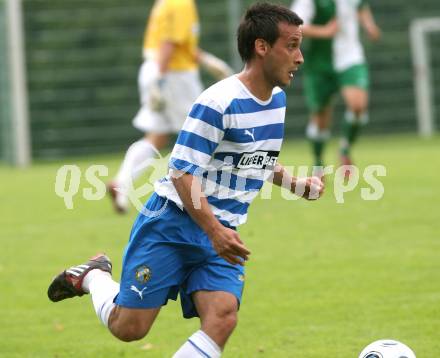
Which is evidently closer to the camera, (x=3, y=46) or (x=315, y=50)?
(x=315, y=50)

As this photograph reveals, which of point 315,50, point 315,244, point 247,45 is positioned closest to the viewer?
point 247,45

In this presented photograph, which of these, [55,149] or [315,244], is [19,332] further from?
[55,149]

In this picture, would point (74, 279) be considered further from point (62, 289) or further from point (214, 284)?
point (214, 284)

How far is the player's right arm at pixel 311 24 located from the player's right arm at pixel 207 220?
7802 millimetres

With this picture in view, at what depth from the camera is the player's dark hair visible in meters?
4.99

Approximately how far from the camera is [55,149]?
19.7m

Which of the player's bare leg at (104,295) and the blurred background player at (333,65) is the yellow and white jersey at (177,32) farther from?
the player's bare leg at (104,295)

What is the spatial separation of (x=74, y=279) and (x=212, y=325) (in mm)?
1245

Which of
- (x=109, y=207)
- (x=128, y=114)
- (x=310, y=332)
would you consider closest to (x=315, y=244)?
(x=310, y=332)

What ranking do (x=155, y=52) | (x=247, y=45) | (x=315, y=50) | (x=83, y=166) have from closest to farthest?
1. (x=247, y=45)
2. (x=155, y=52)
3. (x=315, y=50)
4. (x=83, y=166)

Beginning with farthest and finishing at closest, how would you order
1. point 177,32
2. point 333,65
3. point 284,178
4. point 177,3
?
point 333,65 → point 177,3 → point 177,32 → point 284,178

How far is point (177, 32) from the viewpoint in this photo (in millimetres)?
11734

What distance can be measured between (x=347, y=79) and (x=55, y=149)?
27.0 feet

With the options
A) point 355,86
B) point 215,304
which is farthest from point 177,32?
point 215,304
